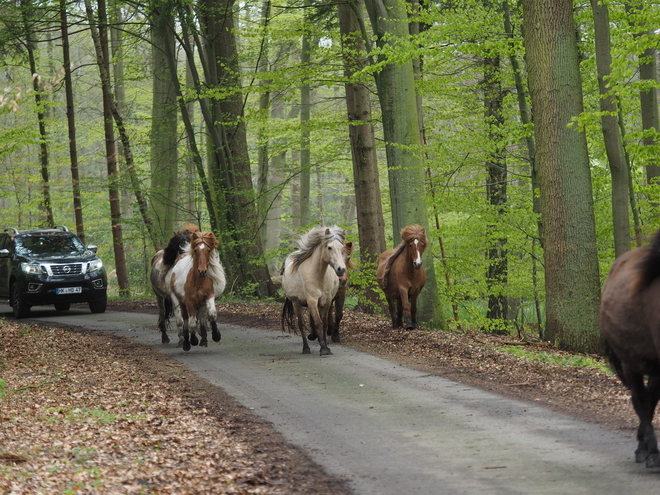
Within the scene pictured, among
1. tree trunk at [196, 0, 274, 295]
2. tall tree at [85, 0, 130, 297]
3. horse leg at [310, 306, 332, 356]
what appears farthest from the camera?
tall tree at [85, 0, 130, 297]

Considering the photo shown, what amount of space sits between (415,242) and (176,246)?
4487 mm

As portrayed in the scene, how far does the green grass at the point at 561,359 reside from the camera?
10.2 metres

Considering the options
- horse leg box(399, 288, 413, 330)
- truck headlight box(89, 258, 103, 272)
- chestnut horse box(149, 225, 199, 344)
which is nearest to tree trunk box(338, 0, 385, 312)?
horse leg box(399, 288, 413, 330)

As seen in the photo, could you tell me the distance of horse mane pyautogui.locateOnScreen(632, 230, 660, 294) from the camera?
5.26m

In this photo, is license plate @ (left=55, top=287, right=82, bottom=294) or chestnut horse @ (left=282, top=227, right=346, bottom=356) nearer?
chestnut horse @ (left=282, top=227, right=346, bottom=356)

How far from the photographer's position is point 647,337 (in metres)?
5.31

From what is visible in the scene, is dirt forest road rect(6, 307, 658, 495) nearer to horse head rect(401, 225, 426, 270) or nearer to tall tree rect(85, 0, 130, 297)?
horse head rect(401, 225, 426, 270)

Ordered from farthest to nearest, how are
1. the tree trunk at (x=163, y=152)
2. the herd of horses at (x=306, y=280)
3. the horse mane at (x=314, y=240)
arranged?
the tree trunk at (x=163, y=152)
the herd of horses at (x=306, y=280)
the horse mane at (x=314, y=240)

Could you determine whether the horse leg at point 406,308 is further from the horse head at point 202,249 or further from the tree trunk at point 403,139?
the horse head at point 202,249

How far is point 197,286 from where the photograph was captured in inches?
512

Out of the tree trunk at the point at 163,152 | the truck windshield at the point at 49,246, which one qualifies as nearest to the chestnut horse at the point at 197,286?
the truck windshield at the point at 49,246

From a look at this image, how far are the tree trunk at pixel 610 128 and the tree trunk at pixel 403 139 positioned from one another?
418 centimetres

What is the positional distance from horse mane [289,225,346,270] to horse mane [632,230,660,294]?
7.29 m

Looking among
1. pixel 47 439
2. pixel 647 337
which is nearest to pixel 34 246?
pixel 47 439
